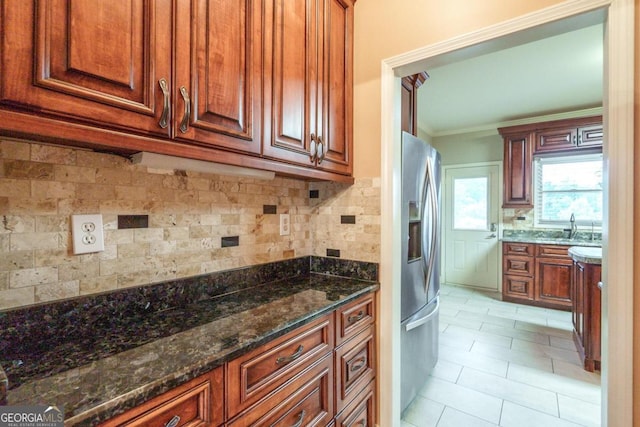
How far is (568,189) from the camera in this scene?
4.09 m

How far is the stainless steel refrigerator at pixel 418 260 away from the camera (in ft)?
5.66

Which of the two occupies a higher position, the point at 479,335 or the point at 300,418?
the point at 300,418

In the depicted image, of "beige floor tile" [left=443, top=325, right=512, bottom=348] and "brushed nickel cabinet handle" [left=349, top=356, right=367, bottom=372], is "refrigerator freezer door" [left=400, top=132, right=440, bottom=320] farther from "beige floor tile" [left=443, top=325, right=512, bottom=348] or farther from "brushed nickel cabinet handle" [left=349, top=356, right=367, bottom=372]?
"beige floor tile" [left=443, top=325, right=512, bottom=348]

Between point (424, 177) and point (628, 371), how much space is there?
1.25 meters

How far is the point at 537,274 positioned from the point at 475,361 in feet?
7.00

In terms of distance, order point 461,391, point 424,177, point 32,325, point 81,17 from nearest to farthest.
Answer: point 81,17 < point 32,325 < point 424,177 < point 461,391

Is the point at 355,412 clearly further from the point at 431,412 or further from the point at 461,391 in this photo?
the point at 461,391

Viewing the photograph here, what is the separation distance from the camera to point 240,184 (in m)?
1.47

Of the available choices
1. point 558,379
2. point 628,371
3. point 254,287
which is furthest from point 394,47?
point 558,379

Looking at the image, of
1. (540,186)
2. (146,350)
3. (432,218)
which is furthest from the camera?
(540,186)

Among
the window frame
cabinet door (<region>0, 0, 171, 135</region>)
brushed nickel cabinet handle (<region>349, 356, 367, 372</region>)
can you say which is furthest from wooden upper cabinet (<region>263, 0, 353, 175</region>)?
the window frame

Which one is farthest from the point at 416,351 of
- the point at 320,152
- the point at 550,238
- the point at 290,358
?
the point at 550,238

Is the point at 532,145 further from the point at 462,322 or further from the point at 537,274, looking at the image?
the point at 462,322

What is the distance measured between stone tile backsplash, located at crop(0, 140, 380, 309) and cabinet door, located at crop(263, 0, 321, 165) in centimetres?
36
